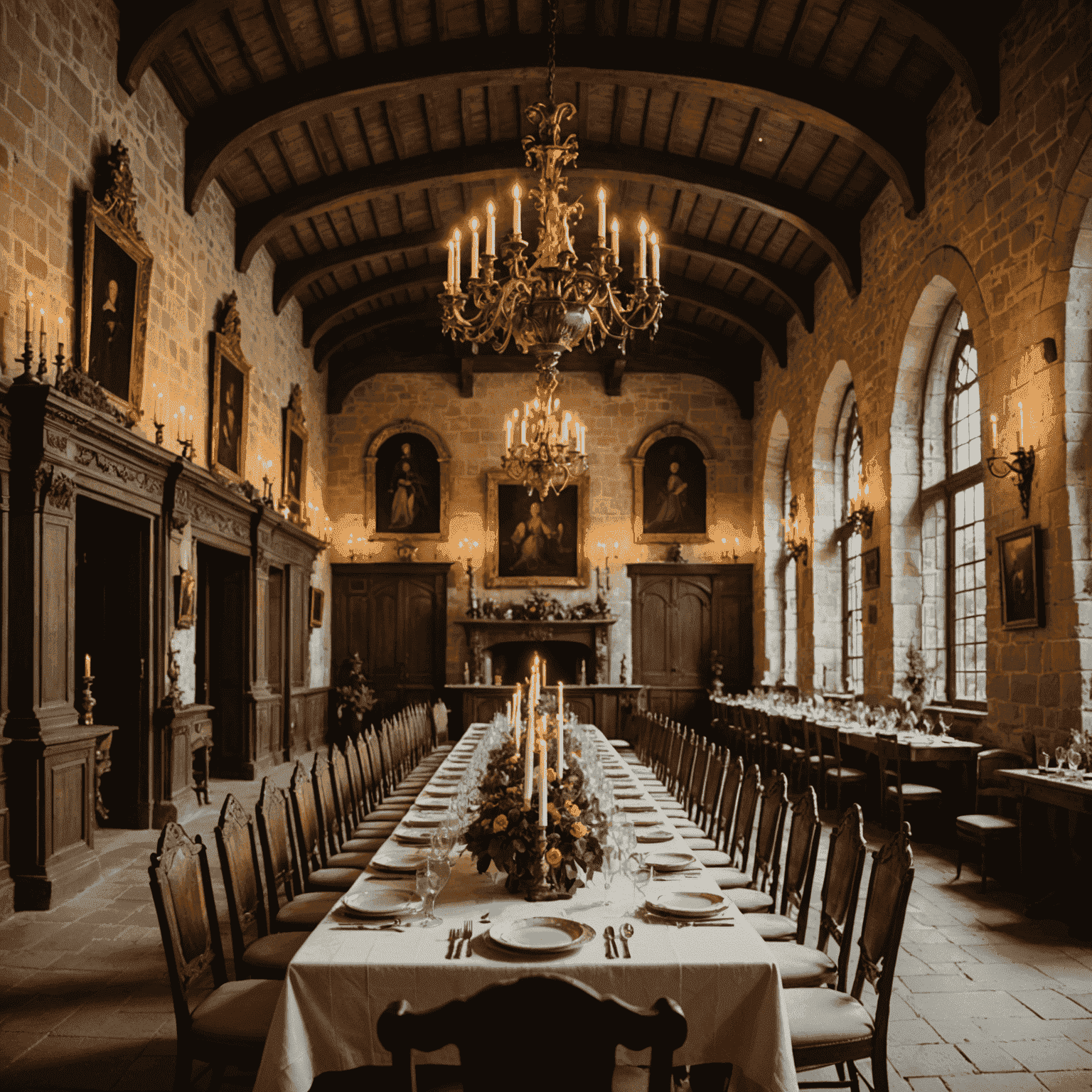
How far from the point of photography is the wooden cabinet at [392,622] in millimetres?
14133

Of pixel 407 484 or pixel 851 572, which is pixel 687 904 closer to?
pixel 851 572

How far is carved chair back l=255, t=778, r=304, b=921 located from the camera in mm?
3531

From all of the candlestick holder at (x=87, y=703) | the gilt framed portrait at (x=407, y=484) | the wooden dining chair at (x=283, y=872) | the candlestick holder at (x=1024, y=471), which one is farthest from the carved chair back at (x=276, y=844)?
Answer: the gilt framed portrait at (x=407, y=484)

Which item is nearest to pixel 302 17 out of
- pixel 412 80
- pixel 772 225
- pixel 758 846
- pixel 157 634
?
pixel 412 80

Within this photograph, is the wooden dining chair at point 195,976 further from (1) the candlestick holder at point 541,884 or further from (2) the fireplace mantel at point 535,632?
(2) the fireplace mantel at point 535,632

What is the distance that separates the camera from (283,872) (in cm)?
379

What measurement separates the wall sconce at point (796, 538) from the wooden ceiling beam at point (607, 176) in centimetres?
329

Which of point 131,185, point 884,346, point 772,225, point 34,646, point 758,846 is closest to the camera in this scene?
point 758,846

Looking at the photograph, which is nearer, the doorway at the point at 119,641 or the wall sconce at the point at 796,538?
the doorway at the point at 119,641

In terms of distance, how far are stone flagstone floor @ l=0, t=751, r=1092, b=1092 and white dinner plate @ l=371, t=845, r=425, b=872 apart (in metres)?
0.94

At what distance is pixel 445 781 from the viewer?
5.52 metres

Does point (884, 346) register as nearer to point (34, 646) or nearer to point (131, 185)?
point (131, 185)

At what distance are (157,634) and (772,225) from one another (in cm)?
782

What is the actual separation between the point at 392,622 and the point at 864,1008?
472 inches
